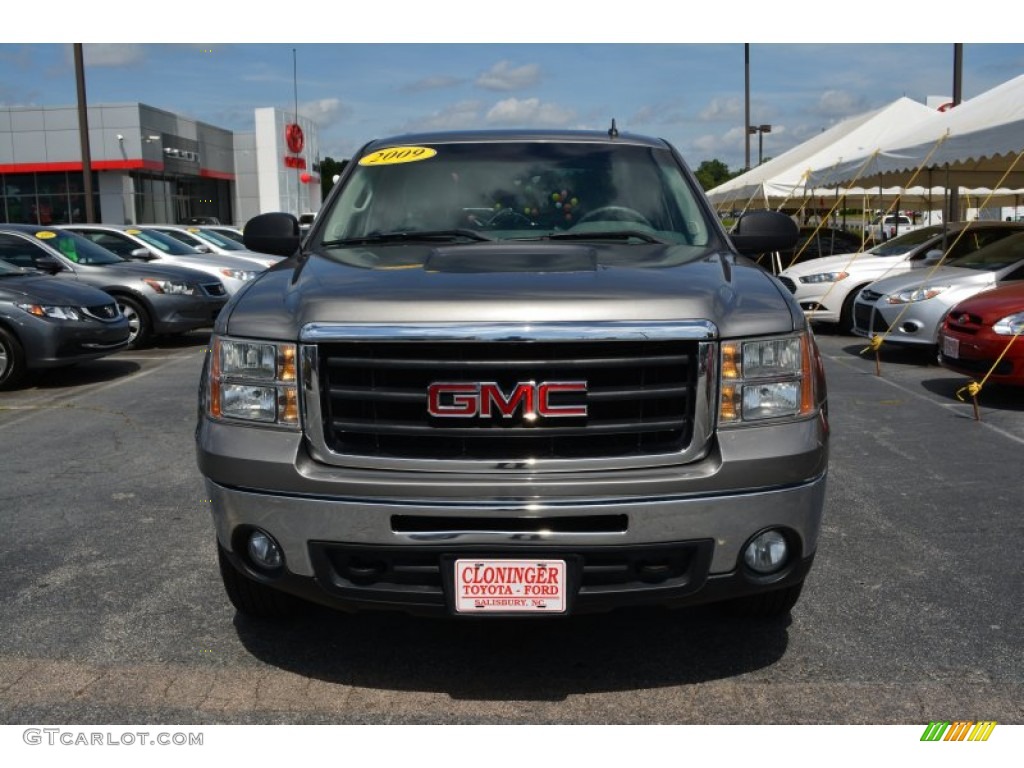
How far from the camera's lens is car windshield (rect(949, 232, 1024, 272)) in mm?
11806

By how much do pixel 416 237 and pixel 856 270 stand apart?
11.3 m

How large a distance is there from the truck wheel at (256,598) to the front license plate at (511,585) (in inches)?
36.3

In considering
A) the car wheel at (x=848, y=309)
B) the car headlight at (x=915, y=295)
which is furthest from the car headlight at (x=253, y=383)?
the car wheel at (x=848, y=309)

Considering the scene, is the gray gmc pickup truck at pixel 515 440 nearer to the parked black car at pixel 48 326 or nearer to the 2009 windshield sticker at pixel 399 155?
the 2009 windshield sticker at pixel 399 155

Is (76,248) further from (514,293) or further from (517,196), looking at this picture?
(514,293)

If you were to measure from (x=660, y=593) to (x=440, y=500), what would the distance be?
0.71m

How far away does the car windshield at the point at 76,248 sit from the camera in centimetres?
1312

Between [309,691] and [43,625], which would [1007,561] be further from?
[43,625]

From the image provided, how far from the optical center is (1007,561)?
4.55 metres

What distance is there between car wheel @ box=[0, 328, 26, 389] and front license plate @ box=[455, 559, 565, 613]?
26.6 ft

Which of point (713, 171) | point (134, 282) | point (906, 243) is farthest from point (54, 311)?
point (713, 171)

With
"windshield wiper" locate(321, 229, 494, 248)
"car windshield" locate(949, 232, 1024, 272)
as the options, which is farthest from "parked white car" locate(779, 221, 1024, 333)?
"windshield wiper" locate(321, 229, 494, 248)

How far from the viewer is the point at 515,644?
3.74 m

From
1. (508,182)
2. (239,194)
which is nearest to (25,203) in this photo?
(239,194)
